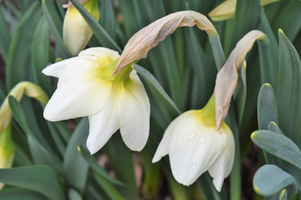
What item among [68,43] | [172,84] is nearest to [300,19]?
[172,84]

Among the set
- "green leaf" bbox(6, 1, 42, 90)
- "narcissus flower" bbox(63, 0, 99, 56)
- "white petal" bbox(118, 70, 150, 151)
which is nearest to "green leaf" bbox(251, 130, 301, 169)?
"white petal" bbox(118, 70, 150, 151)

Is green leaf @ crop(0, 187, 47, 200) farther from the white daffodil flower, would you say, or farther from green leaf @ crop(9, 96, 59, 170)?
the white daffodil flower

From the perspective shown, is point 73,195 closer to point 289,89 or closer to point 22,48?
point 22,48

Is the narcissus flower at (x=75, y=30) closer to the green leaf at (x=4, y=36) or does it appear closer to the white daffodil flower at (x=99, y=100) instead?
the white daffodil flower at (x=99, y=100)

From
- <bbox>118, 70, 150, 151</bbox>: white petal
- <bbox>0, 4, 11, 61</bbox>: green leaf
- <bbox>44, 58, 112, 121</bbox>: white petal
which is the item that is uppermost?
<bbox>0, 4, 11, 61</bbox>: green leaf

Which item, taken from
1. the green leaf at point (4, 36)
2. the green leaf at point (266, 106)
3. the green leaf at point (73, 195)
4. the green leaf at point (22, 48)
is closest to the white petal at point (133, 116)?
the green leaf at point (266, 106)

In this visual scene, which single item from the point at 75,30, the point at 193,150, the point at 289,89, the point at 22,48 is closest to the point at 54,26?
the point at 75,30

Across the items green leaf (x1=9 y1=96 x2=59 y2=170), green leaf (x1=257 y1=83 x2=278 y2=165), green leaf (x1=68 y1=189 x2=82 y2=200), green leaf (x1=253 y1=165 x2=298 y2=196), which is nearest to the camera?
green leaf (x1=253 y1=165 x2=298 y2=196)
